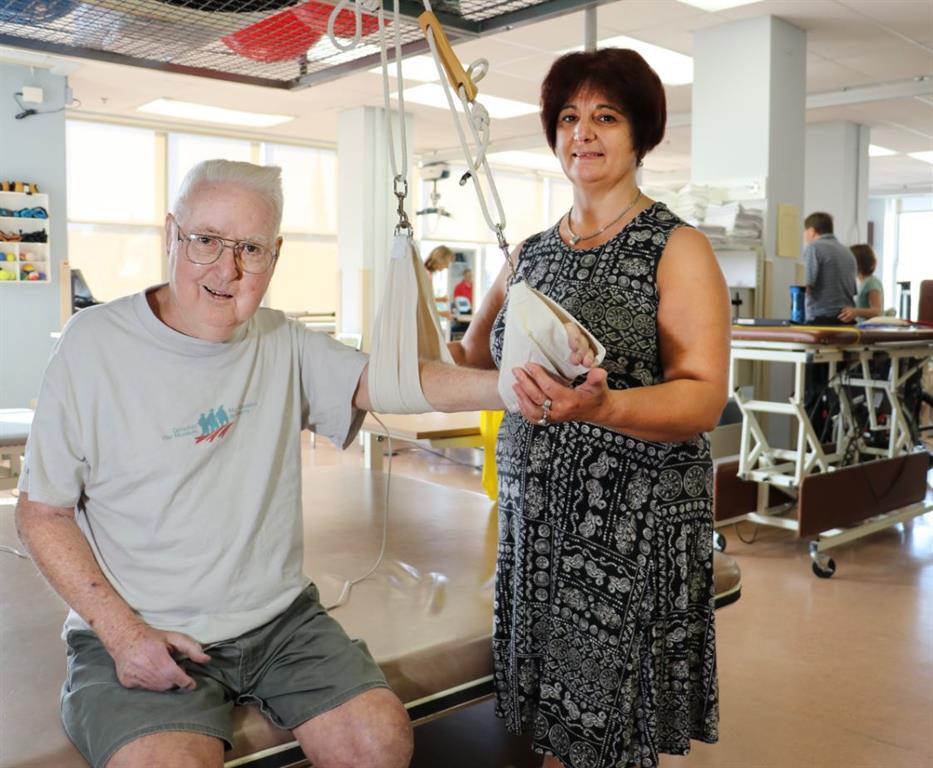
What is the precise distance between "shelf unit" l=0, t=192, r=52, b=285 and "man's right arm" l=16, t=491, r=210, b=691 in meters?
6.25

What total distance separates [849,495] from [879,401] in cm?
216

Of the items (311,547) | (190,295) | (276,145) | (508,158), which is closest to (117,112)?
(276,145)

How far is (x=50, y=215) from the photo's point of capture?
282 inches

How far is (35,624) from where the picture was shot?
171 cm

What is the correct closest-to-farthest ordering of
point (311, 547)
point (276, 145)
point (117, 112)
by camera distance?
1. point (311, 547)
2. point (117, 112)
3. point (276, 145)

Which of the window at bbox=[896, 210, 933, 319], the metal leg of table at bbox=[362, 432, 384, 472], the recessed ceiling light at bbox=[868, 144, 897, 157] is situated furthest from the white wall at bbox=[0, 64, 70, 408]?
the window at bbox=[896, 210, 933, 319]

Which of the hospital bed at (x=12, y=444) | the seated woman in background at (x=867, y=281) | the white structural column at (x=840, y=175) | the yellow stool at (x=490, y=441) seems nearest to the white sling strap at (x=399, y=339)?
the yellow stool at (x=490, y=441)

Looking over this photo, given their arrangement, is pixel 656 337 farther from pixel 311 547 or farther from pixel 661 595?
pixel 311 547

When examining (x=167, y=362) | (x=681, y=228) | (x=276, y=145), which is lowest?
(x=167, y=362)

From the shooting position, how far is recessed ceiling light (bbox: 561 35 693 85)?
6.21m

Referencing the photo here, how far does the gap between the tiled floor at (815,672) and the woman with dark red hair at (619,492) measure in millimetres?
720

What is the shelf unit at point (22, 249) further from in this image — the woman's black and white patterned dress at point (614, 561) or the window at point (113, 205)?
the woman's black and white patterned dress at point (614, 561)

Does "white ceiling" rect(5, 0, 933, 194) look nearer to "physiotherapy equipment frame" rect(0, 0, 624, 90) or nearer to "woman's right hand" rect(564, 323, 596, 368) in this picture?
"physiotherapy equipment frame" rect(0, 0, 624, 90)

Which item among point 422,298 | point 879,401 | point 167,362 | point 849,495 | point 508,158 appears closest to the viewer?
point 167,362
